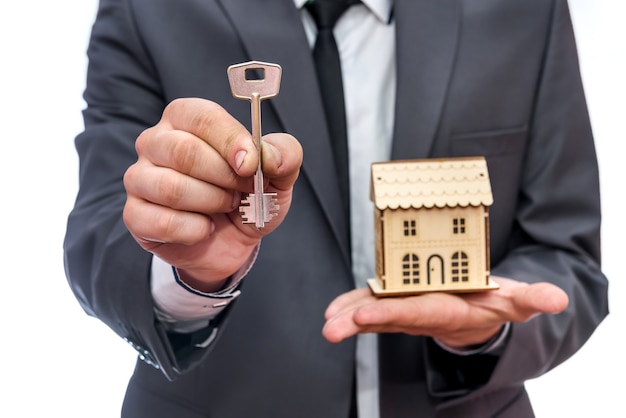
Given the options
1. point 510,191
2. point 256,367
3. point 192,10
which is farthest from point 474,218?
point 192,10

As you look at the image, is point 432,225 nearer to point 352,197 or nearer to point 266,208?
point 352,197

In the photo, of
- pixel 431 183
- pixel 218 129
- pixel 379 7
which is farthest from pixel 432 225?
pixel 218 129

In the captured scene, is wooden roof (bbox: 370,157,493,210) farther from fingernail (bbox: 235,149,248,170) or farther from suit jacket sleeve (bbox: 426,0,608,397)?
fingernail (bbox: 235,149,248,170)

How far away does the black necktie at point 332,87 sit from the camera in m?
1.22

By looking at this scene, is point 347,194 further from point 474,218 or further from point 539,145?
point 539,145

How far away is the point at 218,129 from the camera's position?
0.76m

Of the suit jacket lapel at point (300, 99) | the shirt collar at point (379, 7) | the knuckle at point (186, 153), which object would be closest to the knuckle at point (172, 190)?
the knuckle at point (186, 153)

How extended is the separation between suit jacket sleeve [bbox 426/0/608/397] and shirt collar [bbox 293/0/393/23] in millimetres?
257

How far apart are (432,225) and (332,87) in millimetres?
268

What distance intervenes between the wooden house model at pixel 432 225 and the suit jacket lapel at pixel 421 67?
10 centimetres

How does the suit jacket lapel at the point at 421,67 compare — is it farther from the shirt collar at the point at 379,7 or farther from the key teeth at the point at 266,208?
the key teeth at the point at 266,208

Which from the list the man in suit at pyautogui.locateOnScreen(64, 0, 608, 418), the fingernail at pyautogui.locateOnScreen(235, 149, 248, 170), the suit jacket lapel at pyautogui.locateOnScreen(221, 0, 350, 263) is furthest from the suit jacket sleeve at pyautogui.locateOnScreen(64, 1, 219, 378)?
the fingernail at pyautogui.locateOnScreen(235, 149, 248, 170)

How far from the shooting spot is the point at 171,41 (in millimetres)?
1211

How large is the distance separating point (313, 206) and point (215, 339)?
0.25 m
